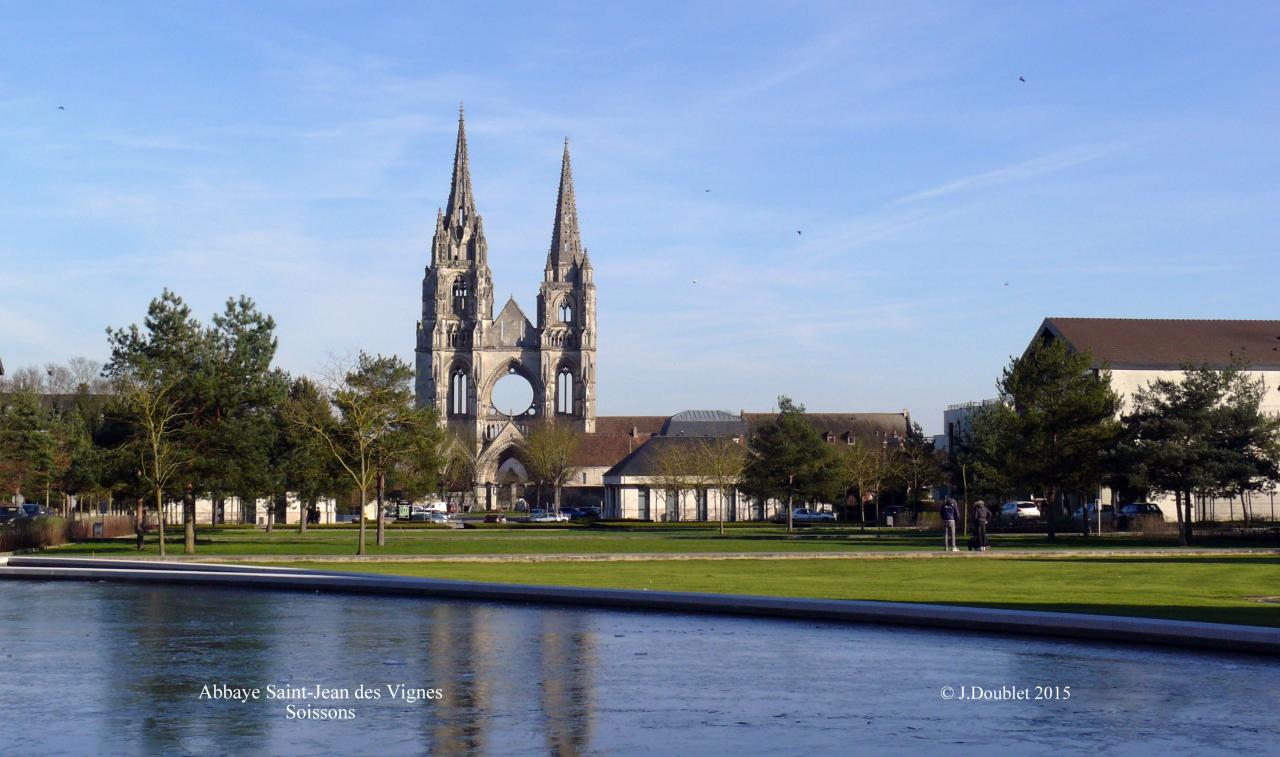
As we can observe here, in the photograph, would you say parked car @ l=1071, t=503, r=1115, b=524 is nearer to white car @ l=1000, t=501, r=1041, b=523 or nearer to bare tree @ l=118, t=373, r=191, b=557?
white car @ l=1000, t=501, r=1041, b=523

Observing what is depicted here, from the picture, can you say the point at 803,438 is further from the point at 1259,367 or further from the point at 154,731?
the point at 154,731

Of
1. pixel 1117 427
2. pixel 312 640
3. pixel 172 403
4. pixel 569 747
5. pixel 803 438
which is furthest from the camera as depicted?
pixel 803 438

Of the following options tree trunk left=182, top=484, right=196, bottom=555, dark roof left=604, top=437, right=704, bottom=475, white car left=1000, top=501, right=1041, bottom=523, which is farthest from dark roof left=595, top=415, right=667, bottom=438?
tree trunk left=182, top=484, right=196, bottom=555

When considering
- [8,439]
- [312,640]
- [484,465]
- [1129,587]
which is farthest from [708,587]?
[484,465]

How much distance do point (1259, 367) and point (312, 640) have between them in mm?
71637

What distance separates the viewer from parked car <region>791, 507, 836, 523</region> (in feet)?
318

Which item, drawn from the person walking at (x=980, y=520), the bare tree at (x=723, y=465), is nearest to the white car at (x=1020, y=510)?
the bare tree at (x=723, y=465)

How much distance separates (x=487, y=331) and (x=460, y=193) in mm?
18252

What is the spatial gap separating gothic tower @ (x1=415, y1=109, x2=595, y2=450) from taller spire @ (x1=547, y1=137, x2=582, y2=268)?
0.13 m

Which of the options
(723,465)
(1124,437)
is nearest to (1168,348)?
(1124,437)

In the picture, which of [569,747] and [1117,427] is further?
[1117,427]

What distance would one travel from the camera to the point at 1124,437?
184 ft

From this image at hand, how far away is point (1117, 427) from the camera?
→ 55.8m

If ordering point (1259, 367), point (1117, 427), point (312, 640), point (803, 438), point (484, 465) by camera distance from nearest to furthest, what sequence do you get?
point (312, 640), point (1117, 427), point (803, 438), point (1259, 367), point (484, 465)
